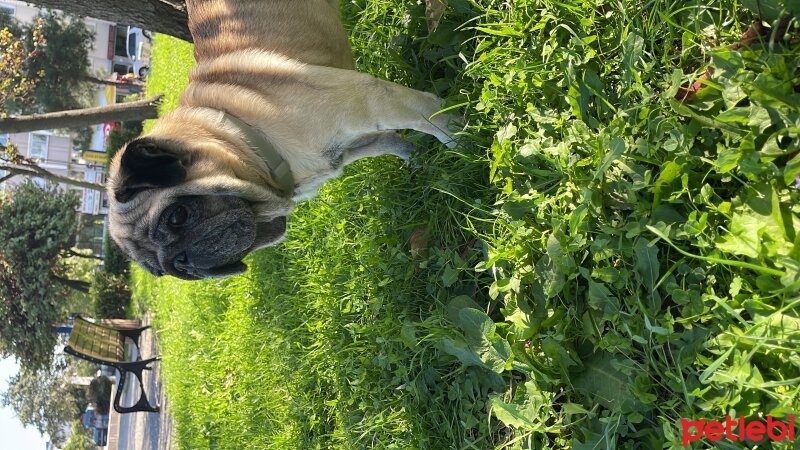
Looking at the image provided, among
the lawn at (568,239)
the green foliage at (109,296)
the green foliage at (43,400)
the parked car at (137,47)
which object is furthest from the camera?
the green foliage at (43,400)

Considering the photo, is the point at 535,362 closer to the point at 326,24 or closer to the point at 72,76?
the point at 326,24

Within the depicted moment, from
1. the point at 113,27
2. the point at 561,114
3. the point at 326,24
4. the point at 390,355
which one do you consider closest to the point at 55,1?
the point at 326,24

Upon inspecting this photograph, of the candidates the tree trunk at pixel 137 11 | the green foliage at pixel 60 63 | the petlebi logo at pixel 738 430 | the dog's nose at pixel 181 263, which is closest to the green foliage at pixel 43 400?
the green foliage at pixel 60 63

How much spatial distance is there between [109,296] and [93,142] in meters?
27.2

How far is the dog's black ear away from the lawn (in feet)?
4.84

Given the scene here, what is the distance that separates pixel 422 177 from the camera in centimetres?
398

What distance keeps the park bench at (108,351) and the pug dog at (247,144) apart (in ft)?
27.0

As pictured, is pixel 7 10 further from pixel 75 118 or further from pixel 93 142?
pixel 75 118

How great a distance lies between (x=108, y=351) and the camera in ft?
37.8

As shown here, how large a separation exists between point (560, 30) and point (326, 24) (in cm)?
172

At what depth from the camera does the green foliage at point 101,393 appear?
29.6 meters

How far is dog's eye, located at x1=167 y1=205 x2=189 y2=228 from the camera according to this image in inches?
133

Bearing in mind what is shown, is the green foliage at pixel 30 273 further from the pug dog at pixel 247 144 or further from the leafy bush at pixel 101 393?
the pug dog at pixel 247 144

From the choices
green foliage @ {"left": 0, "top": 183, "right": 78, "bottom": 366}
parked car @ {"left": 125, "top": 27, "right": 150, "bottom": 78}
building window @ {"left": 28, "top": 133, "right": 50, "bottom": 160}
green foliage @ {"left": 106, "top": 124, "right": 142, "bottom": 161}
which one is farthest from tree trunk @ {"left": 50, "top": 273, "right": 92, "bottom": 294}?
building window @ {"left": 28, "top": 133, "right": 50, "bottom": 160}
